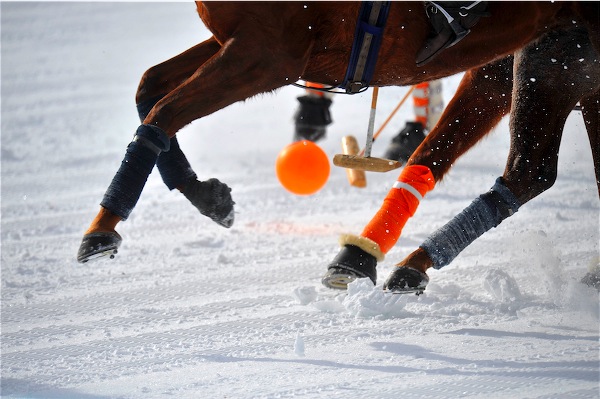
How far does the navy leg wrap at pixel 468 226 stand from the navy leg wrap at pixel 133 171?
1.19m

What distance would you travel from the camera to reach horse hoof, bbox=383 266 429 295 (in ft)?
11.5

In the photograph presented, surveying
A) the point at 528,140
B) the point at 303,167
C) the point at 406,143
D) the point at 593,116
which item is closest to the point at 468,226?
the point at 528,140

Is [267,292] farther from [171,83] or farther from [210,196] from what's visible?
[171,83]

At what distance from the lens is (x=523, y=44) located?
352 cm

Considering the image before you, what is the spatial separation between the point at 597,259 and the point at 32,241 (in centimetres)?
304

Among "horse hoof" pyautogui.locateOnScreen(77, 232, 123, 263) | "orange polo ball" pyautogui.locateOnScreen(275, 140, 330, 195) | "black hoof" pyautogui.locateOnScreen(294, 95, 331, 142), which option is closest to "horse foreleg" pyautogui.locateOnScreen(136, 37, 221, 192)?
"horse hoof" pyautogui.locateOnScreen(77, 232, 123, 263)

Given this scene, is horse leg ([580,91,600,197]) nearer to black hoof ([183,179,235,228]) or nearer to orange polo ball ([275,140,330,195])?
black hoof ([183,179,235,228])

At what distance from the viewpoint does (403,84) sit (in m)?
3.47

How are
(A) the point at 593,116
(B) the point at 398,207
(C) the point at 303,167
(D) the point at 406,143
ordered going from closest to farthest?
(B) the point at 398,207 < (A) the point at 593,116 < (C) the point at 303,167 < (D) the point at 406,143

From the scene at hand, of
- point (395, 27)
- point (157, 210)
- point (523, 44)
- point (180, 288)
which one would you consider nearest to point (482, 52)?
point (523, 44)

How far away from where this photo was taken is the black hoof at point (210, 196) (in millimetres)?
3770

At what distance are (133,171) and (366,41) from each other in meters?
0.98

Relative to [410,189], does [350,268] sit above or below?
below

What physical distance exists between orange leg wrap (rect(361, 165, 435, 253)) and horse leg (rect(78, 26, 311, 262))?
0.82 meters
